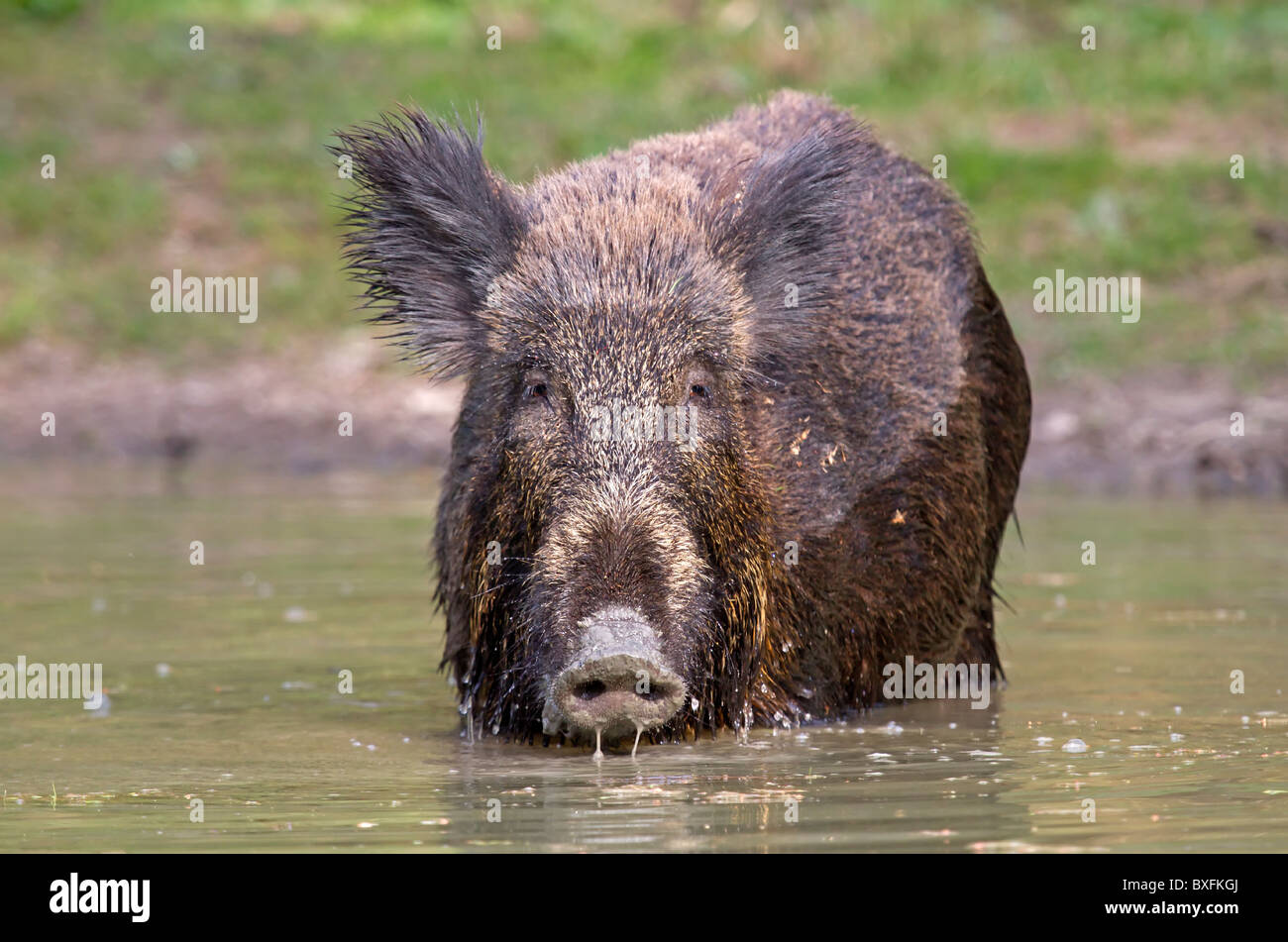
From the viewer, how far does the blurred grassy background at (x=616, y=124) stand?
55.6 feet

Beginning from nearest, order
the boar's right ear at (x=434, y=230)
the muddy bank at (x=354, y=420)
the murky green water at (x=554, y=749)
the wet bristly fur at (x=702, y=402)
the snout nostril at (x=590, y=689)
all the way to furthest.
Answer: the murky green water at (x=554, y=749) → the snout nostril at (x=590, y=689) → the wet bristly fur at (x=702, y=402) → the boar's right ear at (x=434, y=230) → the muddy bank at (x=354, y=420)

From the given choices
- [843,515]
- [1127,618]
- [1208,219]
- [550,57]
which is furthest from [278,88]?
[843,515]

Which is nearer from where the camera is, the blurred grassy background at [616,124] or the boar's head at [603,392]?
the boar's head at [603,392]

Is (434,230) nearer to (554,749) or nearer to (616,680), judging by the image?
(554,749)

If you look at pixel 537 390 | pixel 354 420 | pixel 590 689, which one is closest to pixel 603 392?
pixel 537 390

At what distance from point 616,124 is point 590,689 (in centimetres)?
1440

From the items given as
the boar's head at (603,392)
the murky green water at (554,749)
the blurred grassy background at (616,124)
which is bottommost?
the murky green water at (554,749)

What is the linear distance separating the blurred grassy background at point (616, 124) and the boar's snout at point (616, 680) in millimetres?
9555

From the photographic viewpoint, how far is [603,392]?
258 inches

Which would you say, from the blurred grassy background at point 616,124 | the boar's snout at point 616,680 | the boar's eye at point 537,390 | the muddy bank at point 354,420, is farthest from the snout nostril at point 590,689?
the blurred grassy background at point 616,124

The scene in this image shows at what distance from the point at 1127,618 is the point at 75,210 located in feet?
39.9

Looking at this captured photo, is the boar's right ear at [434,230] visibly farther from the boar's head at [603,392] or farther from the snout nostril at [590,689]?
the snout nostril at [590,689]
